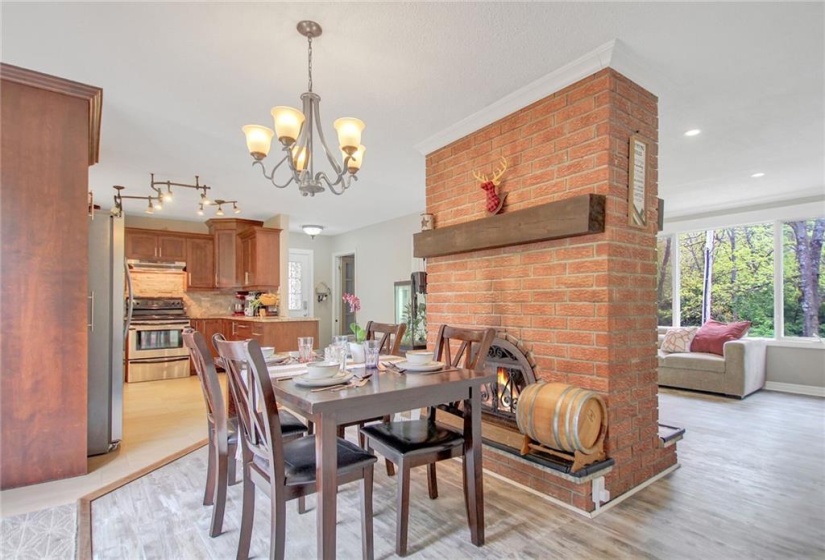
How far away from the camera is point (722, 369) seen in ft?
16.0

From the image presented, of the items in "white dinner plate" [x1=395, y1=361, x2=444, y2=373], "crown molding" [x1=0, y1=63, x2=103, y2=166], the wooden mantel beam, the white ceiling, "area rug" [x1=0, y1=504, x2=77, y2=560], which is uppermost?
the white ceiling

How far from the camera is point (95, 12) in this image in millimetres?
1944

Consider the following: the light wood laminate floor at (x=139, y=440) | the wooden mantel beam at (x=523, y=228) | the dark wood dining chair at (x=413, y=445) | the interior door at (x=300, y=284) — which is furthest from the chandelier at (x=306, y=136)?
the interior door at (x=300, y=284)

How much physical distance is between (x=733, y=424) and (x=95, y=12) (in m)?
5.41

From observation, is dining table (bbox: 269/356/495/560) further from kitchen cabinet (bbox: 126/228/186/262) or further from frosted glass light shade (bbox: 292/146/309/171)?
kitchen cabinet (bbox: 126/228/186/262)

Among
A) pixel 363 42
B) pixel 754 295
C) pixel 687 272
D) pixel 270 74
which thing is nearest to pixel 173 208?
pixel 270 74

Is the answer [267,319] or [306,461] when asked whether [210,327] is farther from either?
[306,461]

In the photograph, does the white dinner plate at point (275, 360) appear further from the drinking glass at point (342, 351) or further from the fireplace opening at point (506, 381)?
the fireplace opening at point (506, 381)

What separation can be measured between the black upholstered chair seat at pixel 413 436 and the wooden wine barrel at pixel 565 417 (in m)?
0.49

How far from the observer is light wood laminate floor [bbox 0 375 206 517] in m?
2.35

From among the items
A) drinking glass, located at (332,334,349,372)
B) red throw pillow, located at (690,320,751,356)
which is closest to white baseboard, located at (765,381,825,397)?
red throw pillow, located at (690,320,751,356)

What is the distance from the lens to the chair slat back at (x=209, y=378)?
75.4 inches

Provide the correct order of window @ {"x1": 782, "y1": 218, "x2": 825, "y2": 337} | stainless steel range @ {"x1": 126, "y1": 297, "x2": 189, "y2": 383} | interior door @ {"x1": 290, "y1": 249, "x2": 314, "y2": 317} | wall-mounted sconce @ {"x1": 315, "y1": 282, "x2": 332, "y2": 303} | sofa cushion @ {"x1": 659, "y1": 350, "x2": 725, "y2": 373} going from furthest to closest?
1. wall-mounted sconce @ {"x1": 315, "y1": 282, "x2": 332, "y2": 303}
2. interior door @ {"x1": 290, "y1": 249, "x2": 314, "y2": 317}
3. stainless steel range @ {"x1": 126, "y1": 297, "x2": 189, "y2": 383}
4. window @ {"x1": 782, "y1": 218, "x2": 825, "y2": 337}
5. sofa cushion @ {"x1": 659, "y1": 350, "x2": 725, "y2": 373}

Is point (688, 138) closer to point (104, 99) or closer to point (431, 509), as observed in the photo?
point (431, 509)
